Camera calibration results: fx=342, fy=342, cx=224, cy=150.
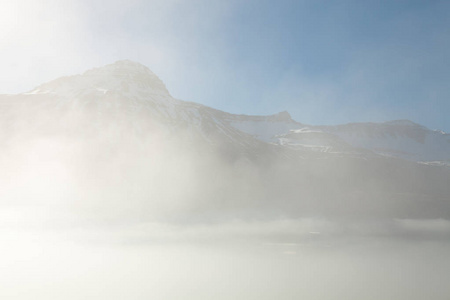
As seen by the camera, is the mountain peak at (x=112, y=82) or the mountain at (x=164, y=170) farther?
the mountain peak at (x=112, y=82)

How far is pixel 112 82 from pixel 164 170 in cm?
6203

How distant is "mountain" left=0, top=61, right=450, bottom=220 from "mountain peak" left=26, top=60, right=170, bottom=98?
107 centimetres

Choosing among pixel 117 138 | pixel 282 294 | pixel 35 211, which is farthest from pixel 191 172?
pixel 282 294

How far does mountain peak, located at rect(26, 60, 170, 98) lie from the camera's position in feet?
454

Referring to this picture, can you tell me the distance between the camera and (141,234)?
6750 cm

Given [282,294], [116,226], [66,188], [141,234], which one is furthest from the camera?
[66,188]

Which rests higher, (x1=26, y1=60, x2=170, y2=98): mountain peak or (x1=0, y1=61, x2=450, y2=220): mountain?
(x1=26, y1=60, x2=170, y2=98): mountain peak

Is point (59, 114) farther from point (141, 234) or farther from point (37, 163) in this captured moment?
point (141, 234)

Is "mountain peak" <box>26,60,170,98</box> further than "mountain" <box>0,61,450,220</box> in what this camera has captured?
Yes

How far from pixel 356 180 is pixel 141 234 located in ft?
283

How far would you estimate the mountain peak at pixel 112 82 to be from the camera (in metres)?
138

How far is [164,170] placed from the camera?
114 m

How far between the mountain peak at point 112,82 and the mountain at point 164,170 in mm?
1066

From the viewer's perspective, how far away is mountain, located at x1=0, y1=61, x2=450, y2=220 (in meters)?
97.6
